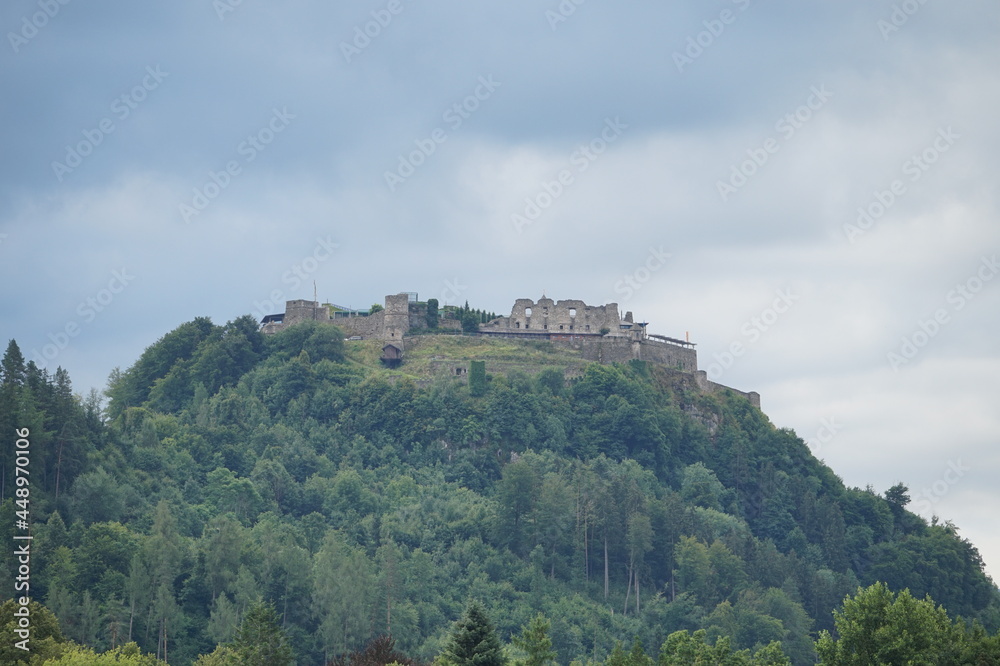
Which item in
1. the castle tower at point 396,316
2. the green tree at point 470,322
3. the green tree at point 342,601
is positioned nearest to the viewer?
the green tree at point 342,601

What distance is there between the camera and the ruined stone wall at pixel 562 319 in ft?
434

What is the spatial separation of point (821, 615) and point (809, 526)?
12772 millimetres

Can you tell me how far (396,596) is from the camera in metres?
100

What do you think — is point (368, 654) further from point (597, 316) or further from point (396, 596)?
point (597, 316)

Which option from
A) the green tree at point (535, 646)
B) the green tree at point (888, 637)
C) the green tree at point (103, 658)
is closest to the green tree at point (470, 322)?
the green tree at point (103, 658)

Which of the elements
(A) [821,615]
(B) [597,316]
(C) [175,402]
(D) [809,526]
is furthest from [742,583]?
(C) [175,402]

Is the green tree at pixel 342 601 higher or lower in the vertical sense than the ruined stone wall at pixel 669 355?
lower

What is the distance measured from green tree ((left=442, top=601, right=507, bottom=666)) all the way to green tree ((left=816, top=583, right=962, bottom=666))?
11927 millimetres

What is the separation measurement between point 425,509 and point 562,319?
2430cm

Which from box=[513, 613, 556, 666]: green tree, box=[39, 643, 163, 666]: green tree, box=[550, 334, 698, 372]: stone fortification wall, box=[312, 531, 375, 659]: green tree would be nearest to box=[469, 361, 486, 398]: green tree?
box=[550, 334, 698, 372]: stone fortification wall

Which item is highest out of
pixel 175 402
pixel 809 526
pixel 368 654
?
pixel 175 402

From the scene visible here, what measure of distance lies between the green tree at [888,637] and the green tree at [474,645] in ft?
39.1

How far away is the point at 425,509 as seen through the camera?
113 meters

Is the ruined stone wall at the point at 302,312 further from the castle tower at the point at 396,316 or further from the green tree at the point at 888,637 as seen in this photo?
the green tree at the point at 888,637
